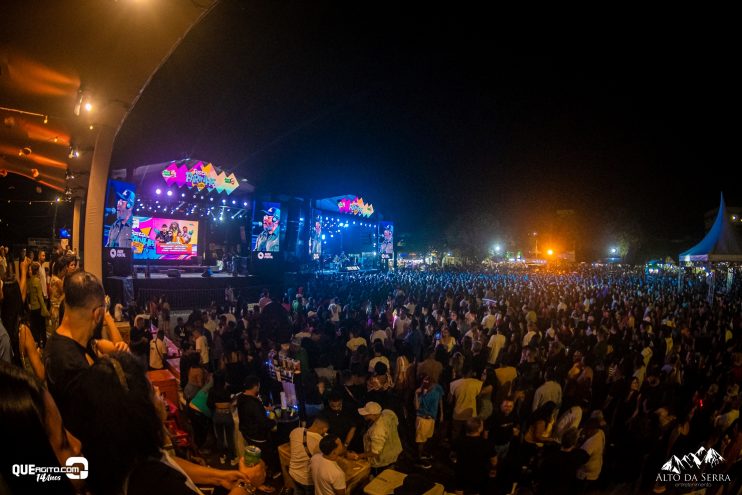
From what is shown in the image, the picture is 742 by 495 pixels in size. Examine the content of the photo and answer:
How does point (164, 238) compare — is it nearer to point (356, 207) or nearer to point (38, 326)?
point (356, 207)

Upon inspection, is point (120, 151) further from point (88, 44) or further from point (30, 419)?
point (30, 419)

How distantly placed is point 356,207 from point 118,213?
22.5m

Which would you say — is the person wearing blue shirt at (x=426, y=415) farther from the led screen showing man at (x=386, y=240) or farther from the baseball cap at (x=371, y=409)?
the led screen showing man at (x=386, y=240)

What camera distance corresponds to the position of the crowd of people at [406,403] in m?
1.71

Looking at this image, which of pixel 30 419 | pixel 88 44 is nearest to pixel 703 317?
pixel 30 419

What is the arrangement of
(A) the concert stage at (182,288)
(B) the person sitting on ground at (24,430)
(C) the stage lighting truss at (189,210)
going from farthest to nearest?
(C) the stage lighting truss at (189,210) < (A) the concert stage at (182,288) < (B) the person sitting on ground at (24,430)

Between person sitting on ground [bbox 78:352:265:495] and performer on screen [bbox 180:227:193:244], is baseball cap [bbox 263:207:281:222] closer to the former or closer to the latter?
performer on screen [bbox 180:227:193:244]

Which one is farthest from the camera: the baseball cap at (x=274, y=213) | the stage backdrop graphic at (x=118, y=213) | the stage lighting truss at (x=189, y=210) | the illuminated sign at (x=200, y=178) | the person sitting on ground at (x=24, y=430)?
the stage lighting truss at (x=189, y=210)

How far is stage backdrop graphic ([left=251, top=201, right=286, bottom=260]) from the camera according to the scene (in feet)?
66.6

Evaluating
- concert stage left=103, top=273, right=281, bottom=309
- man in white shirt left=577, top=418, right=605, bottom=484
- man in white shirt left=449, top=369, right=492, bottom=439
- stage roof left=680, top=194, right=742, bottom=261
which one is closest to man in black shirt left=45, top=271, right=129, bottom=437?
man in white shirt left=449, top=369, right=492, bottom=439

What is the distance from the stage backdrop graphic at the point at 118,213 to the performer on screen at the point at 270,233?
5.97 meters

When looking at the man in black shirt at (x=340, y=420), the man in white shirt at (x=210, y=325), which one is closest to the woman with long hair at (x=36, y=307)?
the man in white shirt at (x=210, y=325)
